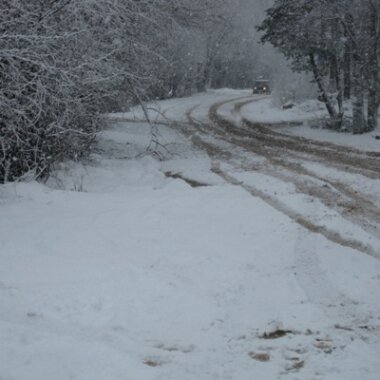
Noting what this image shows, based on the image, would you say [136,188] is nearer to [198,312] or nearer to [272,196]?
[272,196]

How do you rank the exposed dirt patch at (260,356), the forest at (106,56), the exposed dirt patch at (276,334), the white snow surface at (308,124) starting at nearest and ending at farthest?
the exposed dirt patch at (260,356) < the exposed dirt patch at (276,334) < the forest at (106,56) < the white snow surface at (308,124)

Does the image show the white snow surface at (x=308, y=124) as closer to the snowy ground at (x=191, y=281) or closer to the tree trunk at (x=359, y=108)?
the tree trunk at (x=359, y=108)

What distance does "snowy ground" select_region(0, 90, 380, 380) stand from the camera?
4.62 meters

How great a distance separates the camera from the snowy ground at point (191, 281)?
15.1 ft

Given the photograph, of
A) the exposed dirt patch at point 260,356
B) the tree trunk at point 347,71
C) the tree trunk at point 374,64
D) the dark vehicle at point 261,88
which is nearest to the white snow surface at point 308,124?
the tree trunk at point 374,64

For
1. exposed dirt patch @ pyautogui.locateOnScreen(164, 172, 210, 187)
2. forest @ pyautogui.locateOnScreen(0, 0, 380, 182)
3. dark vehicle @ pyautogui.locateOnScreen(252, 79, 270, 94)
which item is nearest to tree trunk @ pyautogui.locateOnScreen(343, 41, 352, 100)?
forest @ pyautogui.locateOnScreen(0, 0, 380, 182)

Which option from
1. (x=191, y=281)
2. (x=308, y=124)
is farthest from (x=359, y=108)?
(x=191, y=281)

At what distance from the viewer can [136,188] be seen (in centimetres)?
1119

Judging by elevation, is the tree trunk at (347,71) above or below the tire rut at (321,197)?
above

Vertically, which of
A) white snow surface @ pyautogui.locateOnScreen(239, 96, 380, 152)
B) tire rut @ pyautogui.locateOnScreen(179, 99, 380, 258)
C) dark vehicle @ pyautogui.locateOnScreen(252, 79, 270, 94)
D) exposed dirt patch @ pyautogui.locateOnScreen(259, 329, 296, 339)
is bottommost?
exposed dirt patch @ pyautogui.locateOnScreen(259, 329, 296, 339)

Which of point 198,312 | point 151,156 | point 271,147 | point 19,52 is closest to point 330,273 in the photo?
point 198,312

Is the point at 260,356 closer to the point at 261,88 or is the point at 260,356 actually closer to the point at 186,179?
the point at 186,179

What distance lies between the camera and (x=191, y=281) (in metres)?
6.23

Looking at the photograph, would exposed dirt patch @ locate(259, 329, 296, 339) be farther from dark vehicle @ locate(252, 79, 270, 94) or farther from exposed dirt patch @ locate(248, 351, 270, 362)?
dark vehicle @ locate(252, 79, 270, 94)
